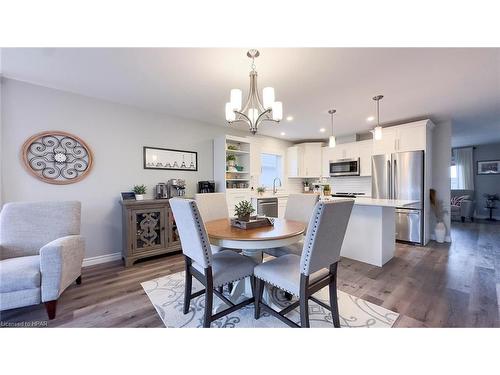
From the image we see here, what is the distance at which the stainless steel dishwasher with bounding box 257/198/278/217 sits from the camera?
4.37 m

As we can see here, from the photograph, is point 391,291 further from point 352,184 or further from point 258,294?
point 352,184

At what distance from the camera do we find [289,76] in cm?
232

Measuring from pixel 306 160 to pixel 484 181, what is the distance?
6288mm

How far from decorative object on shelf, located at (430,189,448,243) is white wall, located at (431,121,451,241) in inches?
2.4

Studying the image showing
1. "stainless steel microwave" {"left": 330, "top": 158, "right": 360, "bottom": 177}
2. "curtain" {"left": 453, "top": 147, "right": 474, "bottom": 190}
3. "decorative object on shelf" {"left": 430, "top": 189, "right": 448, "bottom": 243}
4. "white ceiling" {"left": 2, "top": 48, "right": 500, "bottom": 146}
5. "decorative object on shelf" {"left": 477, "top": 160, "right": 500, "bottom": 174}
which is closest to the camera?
"white ceiling" {"left": 2, "top": 48, "right": 500, "bottom": 146}

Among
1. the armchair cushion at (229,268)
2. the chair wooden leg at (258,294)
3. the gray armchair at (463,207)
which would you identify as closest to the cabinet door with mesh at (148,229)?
the armchair cushion at (229,268)

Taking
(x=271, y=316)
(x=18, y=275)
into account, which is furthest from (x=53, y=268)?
(x=271, y=316)

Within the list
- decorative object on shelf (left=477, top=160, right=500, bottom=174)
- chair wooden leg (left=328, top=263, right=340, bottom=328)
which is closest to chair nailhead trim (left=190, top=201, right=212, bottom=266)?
chair wooden leg (left=328, top=263, right=340, bottom=328)

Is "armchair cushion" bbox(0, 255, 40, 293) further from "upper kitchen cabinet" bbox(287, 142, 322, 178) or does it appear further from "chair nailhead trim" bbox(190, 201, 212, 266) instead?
"upper kitchen cabinet" bbox(287, 142, 322, 178)

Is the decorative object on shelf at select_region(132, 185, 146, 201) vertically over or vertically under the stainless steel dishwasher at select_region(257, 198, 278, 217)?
over
